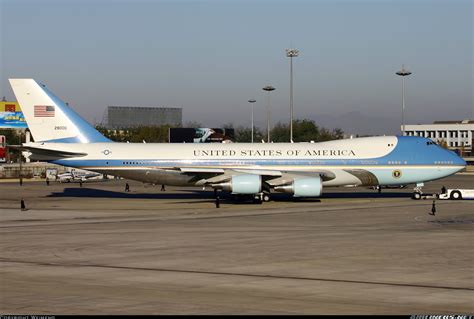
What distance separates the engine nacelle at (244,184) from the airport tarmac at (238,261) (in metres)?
4.67

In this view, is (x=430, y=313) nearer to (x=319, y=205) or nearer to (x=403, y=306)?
(x=403, y=306)

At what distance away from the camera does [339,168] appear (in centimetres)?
6400

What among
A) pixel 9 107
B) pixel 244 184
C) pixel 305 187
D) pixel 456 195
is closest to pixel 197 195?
pixel 244 184

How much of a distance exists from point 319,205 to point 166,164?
511 inches

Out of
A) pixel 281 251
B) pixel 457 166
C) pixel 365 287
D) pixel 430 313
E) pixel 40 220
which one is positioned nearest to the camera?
pixel 430 313

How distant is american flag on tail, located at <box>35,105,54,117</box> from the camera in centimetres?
6600

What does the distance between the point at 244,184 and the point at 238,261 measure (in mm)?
32414

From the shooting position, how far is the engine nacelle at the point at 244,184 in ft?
200

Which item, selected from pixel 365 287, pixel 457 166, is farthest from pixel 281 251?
pixel 457 166

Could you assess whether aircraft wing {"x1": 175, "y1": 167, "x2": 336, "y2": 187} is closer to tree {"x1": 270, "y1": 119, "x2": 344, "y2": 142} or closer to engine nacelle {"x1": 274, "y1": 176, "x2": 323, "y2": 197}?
engine nacelle {"x1": 274, "y1": 176, "x2": 323, "y2": 197}

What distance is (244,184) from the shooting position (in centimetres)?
6100

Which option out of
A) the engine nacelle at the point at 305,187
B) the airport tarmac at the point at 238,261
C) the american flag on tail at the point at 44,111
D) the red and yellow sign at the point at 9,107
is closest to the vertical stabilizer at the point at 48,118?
the american flag on tail at the point at 44,111

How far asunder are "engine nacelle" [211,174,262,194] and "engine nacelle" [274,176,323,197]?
2.16 metres

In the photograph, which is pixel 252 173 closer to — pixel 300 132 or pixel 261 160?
pixel 261 160
